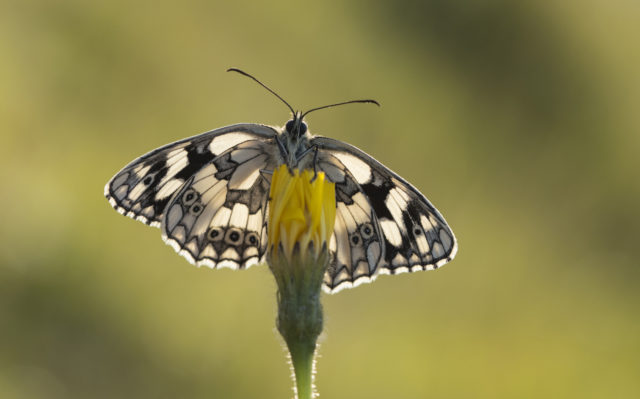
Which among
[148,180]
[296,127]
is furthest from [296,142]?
[148,180]

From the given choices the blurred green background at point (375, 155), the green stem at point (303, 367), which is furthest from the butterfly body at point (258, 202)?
the blurred green background at point (375, 155)

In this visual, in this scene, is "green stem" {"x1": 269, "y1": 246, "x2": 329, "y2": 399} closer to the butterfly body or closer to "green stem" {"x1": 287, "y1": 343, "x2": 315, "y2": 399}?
"green stem" {"x1": 287, "y1": 343, "x2": 315, "y2": 399}

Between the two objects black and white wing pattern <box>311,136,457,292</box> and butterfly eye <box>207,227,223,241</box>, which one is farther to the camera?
butterfly eye <box>207,227,223,241</box>

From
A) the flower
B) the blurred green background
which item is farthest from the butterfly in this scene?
the blurred green background

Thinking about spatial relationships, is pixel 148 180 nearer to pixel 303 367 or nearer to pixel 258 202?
pixel 258 202

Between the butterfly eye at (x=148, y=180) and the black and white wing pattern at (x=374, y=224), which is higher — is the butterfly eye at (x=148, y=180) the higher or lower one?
the higher one

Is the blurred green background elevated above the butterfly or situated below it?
above

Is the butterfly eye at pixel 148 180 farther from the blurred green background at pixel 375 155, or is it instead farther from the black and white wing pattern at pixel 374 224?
the blurred green background at pixel 375 155

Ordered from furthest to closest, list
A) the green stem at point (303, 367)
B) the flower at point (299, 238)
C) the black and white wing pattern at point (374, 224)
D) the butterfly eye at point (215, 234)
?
the butterfly eye at point (215, 234)
the black and white wing pattern at point (374, 224)
the flower at point (299, 238)
the green stem at point (303, 367)

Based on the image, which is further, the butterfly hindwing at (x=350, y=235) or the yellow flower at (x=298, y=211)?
the butterfly hindwing at (x=350, y=235)
